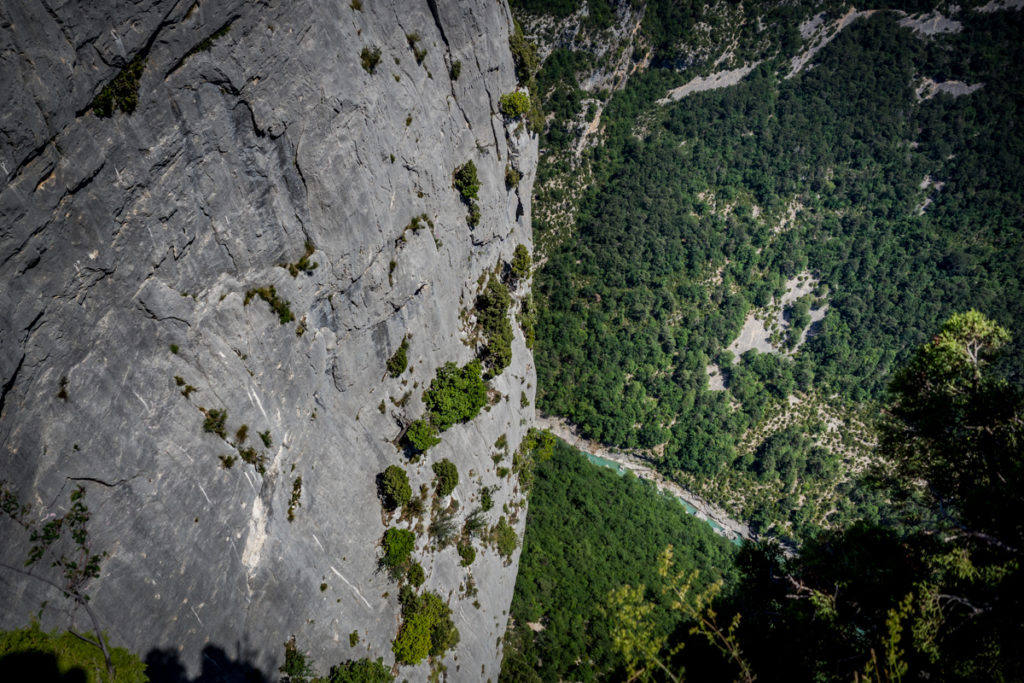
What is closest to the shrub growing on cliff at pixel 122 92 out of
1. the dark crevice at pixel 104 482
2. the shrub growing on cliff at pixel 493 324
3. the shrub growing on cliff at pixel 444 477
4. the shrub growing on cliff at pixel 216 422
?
the shrub growing on cliff at pixel 216 422

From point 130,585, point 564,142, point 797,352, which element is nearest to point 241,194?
point 130,585

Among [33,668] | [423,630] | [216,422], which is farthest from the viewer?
[423,630]

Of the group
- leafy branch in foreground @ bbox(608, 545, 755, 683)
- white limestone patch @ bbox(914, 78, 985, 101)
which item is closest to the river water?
leafy branch in foreground @ bbox(608, 545, 755, 683)

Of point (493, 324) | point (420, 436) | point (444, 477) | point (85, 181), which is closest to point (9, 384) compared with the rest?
point (85, 181)

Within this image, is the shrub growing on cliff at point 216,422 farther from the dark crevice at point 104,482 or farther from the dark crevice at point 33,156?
the dark crevice at point 33,156

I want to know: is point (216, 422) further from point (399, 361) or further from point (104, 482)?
point (399, 361)

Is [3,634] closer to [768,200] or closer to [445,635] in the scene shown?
[445,635]
